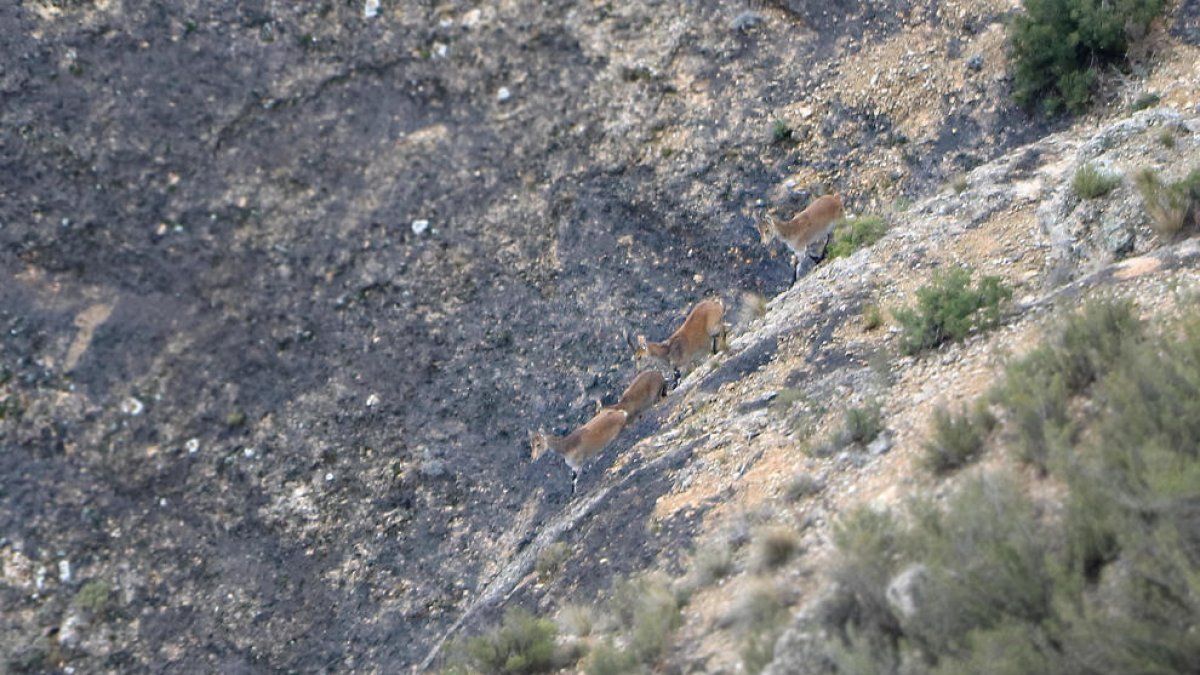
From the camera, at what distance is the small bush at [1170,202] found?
28.8ft

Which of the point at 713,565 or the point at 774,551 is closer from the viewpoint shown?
the point at 774,551

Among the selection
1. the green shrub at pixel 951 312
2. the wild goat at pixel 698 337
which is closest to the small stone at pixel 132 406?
the wild goat at pixel 698 337

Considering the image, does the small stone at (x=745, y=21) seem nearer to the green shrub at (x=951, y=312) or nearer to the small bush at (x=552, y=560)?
the green shrub at (x=951, y=312)

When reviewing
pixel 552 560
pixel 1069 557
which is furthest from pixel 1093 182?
pixel 552 560

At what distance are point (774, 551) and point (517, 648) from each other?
7.04 ft

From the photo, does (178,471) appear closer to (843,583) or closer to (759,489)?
(759,489)

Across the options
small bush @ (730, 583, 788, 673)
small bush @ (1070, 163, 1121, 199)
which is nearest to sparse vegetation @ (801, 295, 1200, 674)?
small bush @ (730, 583, 788, 673)

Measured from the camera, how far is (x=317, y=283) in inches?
564

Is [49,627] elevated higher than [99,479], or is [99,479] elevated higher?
[99,479]

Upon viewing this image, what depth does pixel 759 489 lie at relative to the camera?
8453 mm

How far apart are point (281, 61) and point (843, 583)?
1150cm

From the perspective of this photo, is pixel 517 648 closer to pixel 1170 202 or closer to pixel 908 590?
pixel 908 590

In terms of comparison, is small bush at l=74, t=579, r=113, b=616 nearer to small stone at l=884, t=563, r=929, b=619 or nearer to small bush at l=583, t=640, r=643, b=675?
small bush at l=583, t=640, r=643, b=675

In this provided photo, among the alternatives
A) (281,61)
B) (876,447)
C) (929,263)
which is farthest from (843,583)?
(281,61)
